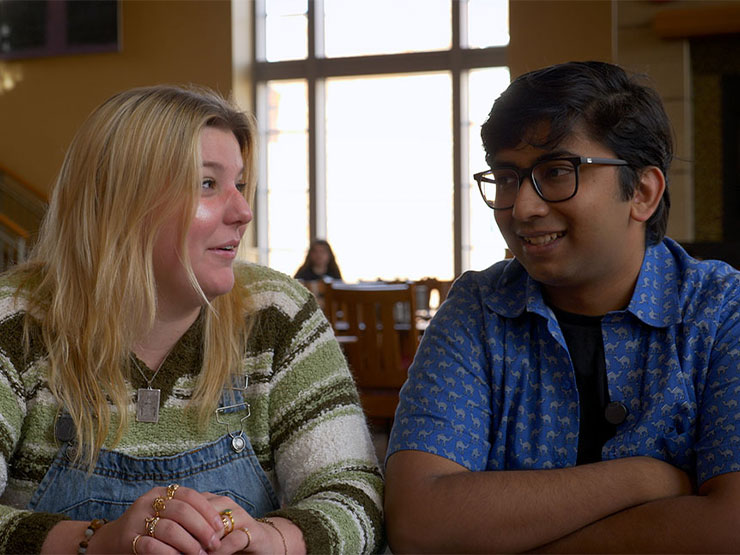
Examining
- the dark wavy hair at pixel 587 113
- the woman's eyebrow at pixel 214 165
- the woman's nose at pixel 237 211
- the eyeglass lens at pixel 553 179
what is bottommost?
the woman's nose at pixel 237 211

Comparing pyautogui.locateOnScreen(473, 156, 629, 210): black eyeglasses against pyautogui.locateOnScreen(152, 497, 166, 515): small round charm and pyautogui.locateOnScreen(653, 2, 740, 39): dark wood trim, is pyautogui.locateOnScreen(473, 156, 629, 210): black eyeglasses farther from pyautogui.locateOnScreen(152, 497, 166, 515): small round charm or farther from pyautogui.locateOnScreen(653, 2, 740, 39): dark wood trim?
pyautogui.locateOnScreen(653, 2, 740, 39): dark wood trim

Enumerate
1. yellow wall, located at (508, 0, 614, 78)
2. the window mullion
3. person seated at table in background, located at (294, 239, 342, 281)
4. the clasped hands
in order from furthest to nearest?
→ the window mullion → yellow wall, located at (508, 0, 614, 78) → person seated at table in background, located at (294, 239, 342, 281) → the clasped hands

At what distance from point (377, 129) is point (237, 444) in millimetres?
7225

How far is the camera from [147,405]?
138cm

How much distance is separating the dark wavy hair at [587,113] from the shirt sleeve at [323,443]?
45 cm

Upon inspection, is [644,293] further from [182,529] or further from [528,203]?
[182,529]

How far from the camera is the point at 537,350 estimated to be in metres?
1.42

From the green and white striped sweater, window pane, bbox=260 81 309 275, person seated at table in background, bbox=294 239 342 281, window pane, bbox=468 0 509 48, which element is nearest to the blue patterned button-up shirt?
the green and white striped sweater

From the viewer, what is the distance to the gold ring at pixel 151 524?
112cm

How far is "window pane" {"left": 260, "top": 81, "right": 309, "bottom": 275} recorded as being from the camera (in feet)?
28.4

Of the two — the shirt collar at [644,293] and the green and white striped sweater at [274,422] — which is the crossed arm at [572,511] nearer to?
the green and white striped sweater at [274,422]

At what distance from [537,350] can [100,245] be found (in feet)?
2.42

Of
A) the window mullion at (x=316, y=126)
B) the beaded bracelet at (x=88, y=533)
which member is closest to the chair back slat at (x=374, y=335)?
the beaded bracelet at (x=88, y=533)

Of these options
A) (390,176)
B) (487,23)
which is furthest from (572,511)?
(487,23)
